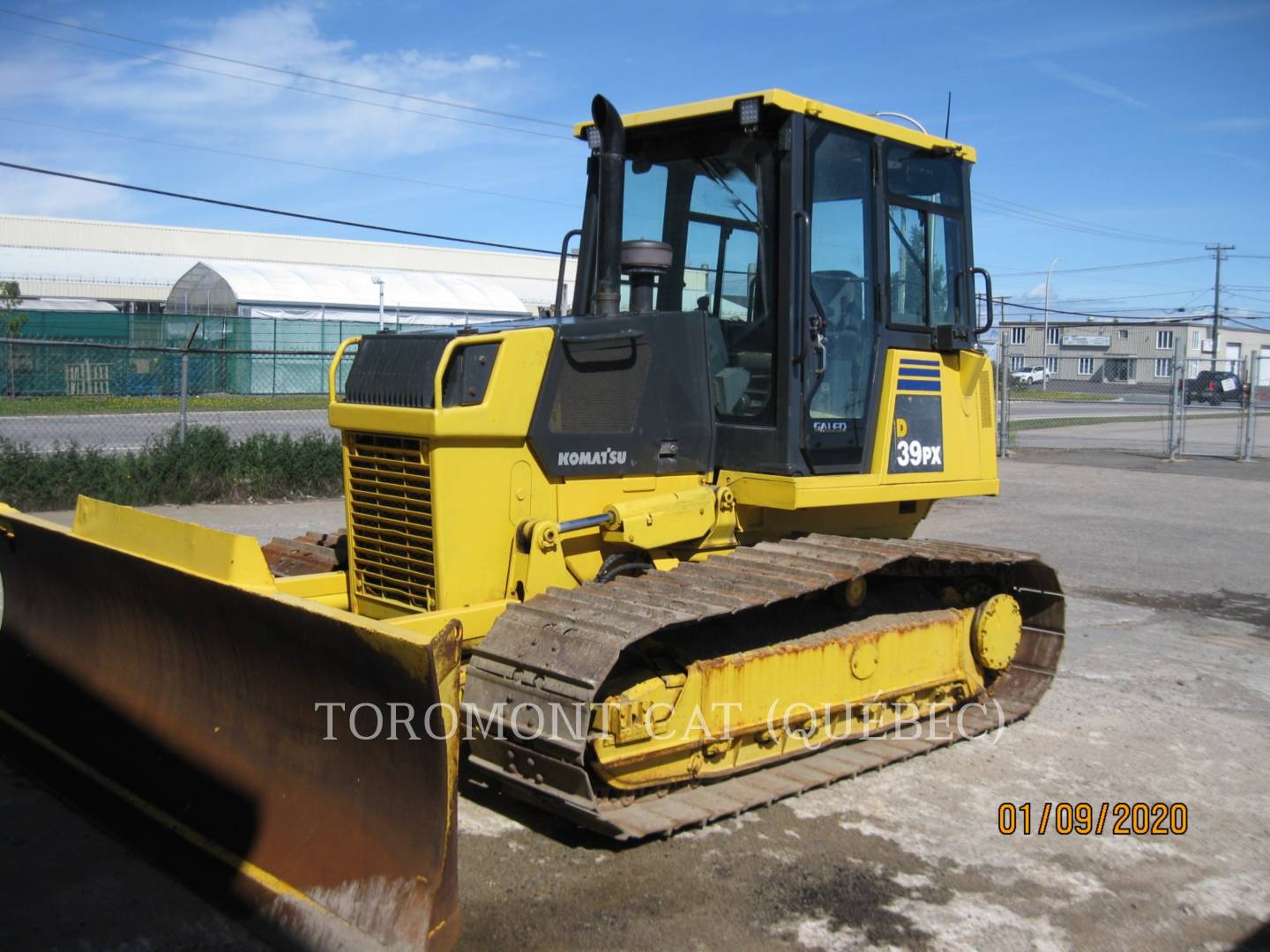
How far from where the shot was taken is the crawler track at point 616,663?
4152 millimetres

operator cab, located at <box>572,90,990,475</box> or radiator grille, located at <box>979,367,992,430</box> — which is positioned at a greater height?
operator cab, located at <box>572,90,990,475</box>

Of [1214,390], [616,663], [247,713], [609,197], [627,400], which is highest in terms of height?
[609,197]

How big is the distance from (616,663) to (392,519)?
3.80ft

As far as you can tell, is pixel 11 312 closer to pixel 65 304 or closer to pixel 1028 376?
pixel 65 304

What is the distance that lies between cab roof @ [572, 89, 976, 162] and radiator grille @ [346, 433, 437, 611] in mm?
2076

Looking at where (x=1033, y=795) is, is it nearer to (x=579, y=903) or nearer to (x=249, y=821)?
(x=579, y=903)

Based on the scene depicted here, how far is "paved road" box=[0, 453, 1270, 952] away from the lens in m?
3.91

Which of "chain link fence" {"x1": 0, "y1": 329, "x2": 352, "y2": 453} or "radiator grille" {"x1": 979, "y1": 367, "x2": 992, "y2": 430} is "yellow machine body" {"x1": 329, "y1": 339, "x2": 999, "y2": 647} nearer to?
"radiator grille" {"x1": 979, "y1": 367, "x2": 992, "y2": 430}

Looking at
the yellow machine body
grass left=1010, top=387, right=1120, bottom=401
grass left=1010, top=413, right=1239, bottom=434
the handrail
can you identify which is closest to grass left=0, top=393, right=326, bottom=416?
the handrail

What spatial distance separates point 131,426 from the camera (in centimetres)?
1881

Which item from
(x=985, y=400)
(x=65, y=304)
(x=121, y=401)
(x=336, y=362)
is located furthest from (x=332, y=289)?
(x=336, y=362)

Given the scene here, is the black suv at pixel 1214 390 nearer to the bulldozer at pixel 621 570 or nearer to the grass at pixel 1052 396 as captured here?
the grass at pixel 1052 396

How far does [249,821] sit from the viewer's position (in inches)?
165
